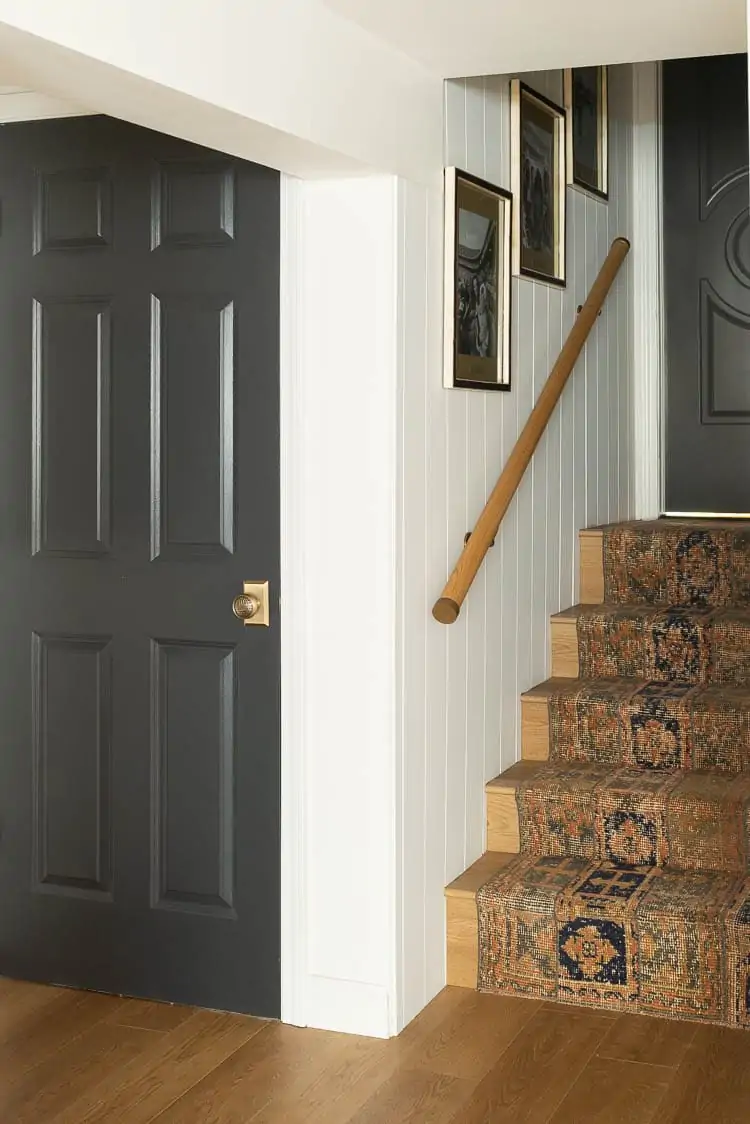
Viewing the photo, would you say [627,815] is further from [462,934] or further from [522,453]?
[522,453]

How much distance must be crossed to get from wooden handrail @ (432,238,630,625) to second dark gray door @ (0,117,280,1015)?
0.41m

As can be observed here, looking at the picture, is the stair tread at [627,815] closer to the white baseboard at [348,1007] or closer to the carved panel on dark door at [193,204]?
the white baseboard at [348,1007]

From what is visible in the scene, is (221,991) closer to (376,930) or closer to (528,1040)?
(376,930)

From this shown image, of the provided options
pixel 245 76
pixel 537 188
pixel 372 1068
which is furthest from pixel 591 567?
pixel 245 76

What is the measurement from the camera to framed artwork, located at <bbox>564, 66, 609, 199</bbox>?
156 inches

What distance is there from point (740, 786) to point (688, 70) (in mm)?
2709

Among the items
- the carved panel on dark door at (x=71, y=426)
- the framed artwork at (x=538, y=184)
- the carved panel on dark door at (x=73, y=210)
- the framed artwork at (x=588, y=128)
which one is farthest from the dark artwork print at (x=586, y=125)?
the carved panel on dark door at (x=71, y=426)

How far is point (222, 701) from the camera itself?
304cm

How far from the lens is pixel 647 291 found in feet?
15.6

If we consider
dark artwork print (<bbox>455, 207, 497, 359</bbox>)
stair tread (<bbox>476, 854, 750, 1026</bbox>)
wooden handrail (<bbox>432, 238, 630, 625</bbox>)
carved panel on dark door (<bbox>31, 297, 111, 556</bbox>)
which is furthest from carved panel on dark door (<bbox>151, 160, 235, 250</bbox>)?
stair tread (<bbox>476, 854, 750, 1026</bbox>)

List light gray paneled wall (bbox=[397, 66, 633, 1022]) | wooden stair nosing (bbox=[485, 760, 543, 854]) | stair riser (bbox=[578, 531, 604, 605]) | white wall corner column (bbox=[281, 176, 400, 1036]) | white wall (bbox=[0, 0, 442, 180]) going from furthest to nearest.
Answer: stair riser (bbox=[578, 531, 604, 605]) → wooden stair nosing (bbox=[485, 760, 543, 854]) → light gray paneled wall (bbox=[397, 66, 633, 1022]) → white wall corner column (bbox=[281, 176, 400, 1036]) → white wall (bbox=[0, 0, 442, 180])

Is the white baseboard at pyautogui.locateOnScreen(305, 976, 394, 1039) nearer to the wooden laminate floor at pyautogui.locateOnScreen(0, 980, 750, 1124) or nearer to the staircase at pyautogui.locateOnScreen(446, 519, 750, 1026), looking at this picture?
the wooden laminate floor at pyautogui.locateOnScreen(0, 980, 750, 1124)

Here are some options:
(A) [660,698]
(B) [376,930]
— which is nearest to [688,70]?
(A) [660,698]

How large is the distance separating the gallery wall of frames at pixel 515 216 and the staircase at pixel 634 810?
0.88 m
